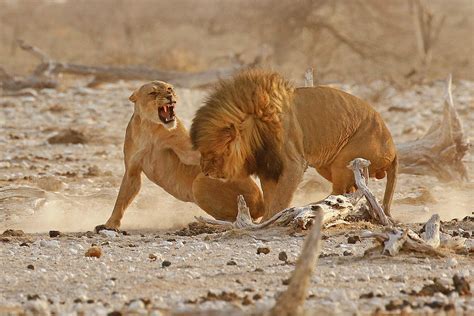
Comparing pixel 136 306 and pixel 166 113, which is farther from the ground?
pixel 166 113

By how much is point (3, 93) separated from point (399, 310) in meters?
14.7

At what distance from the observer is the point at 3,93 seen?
1970cm

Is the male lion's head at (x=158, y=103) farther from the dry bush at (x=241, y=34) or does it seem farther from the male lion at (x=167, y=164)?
the dry bush at (x=241, y=34)

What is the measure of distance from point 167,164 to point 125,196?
18.2 inches

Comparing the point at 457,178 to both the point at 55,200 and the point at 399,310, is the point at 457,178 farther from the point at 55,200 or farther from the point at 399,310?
the point at 399,310

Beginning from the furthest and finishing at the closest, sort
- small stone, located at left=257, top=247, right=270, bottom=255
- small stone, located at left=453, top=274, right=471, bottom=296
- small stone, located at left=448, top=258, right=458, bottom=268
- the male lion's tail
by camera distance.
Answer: the male lion's tail, small stone, located at left=257, top=247, right=270, bottom=255, small stone, located at left=448, top=258, right=458, bottom=268, small stone, located at left=453, top=274, right=471, bottom=296

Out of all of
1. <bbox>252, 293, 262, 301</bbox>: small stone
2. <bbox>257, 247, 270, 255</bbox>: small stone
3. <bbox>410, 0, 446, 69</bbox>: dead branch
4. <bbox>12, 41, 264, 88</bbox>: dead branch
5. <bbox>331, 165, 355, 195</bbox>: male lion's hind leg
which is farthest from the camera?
<bbox>410, 0, 446, 69</bbox>: dead branch

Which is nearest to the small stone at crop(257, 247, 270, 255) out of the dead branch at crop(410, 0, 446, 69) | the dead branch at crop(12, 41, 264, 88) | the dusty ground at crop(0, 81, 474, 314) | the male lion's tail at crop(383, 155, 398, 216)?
the dusty ground at crop(0, 81, 474, 314)

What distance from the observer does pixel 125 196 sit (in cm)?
1007

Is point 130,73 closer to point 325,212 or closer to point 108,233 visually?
point 108,233

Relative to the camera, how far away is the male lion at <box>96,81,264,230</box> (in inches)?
389

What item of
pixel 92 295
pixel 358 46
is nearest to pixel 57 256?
pixel 92 295

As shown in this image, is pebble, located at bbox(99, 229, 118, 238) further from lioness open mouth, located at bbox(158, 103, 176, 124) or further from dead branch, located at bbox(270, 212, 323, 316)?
dead branch, located at bbox(270, 212, 323, 316)

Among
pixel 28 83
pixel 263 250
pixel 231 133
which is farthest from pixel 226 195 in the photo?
pixel 28 83
